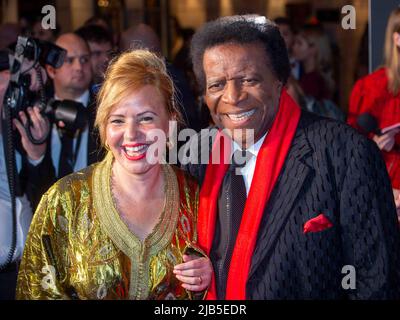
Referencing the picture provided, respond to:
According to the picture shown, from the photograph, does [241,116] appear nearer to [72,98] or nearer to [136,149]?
[136,149]

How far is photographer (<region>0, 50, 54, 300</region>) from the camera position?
9.72ft

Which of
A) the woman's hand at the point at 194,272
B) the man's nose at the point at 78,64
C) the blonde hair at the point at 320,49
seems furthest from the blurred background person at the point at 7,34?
the woman's hand at the point at 194,272

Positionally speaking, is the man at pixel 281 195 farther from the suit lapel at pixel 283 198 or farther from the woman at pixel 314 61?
the woman at pixel 314 61

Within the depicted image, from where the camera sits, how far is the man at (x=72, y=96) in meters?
3.60

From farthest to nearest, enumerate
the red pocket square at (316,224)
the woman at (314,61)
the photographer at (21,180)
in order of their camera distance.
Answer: the woman at (314,61) < the photographer at (21,180) < the red pocket square at (316,224)

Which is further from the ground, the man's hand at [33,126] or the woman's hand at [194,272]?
the man's hand at [33,126]

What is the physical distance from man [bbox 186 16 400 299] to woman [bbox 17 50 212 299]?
4.2 inches

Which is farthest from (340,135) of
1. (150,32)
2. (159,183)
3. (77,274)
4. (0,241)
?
(150,32)

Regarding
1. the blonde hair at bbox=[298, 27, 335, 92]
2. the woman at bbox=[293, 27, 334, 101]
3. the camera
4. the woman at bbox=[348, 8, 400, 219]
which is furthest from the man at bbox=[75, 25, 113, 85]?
the blonde hair at bbox=[298, 27, 335, 92]

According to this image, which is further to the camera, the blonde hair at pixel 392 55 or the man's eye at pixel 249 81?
the blonde hair at pixel 392 55

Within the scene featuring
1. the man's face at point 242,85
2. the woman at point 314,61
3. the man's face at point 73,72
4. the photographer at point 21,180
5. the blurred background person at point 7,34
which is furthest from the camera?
the woman at point 314,61

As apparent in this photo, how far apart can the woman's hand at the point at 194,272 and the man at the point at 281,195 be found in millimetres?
53

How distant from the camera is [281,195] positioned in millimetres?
2275

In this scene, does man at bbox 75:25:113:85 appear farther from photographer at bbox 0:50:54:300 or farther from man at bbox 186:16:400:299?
man at bbox 186:16:400:299
